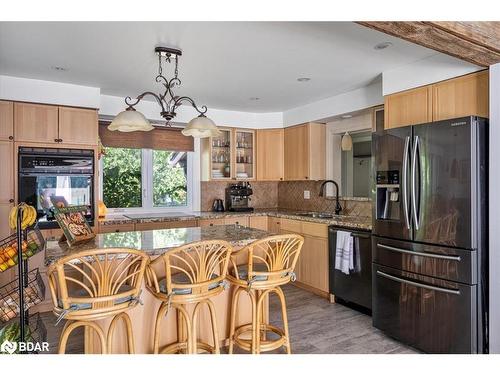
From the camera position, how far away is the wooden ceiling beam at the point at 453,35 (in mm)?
1765

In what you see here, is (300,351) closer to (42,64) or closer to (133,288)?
(133,288)

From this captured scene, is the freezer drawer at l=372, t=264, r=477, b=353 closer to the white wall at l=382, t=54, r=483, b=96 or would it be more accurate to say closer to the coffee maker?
the white wall at l=382, t=54, r=483, b=96

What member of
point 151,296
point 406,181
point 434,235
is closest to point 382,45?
point 406,181

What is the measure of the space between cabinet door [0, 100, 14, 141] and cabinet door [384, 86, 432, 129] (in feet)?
12.2

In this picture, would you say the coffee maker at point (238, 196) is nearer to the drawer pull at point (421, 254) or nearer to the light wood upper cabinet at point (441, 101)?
the light wood upper cabinet at point (441, 101)

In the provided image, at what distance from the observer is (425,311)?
2.62 m

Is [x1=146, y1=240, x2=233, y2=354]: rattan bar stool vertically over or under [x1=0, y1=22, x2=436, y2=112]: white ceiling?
under

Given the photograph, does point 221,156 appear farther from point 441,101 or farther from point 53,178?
point 441,101

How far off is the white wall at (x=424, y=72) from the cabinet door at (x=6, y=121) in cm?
371

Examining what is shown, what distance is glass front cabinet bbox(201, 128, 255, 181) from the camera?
507cm

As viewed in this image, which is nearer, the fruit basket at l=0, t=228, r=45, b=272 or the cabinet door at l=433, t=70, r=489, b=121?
the fruit basket at l=0, t=228, r=45, b=272

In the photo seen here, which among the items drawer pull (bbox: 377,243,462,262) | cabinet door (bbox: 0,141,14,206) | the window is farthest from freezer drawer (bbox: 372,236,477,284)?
cabinet door (bbox: 0,141,14,206)

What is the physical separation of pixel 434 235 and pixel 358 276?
3.68 ft
